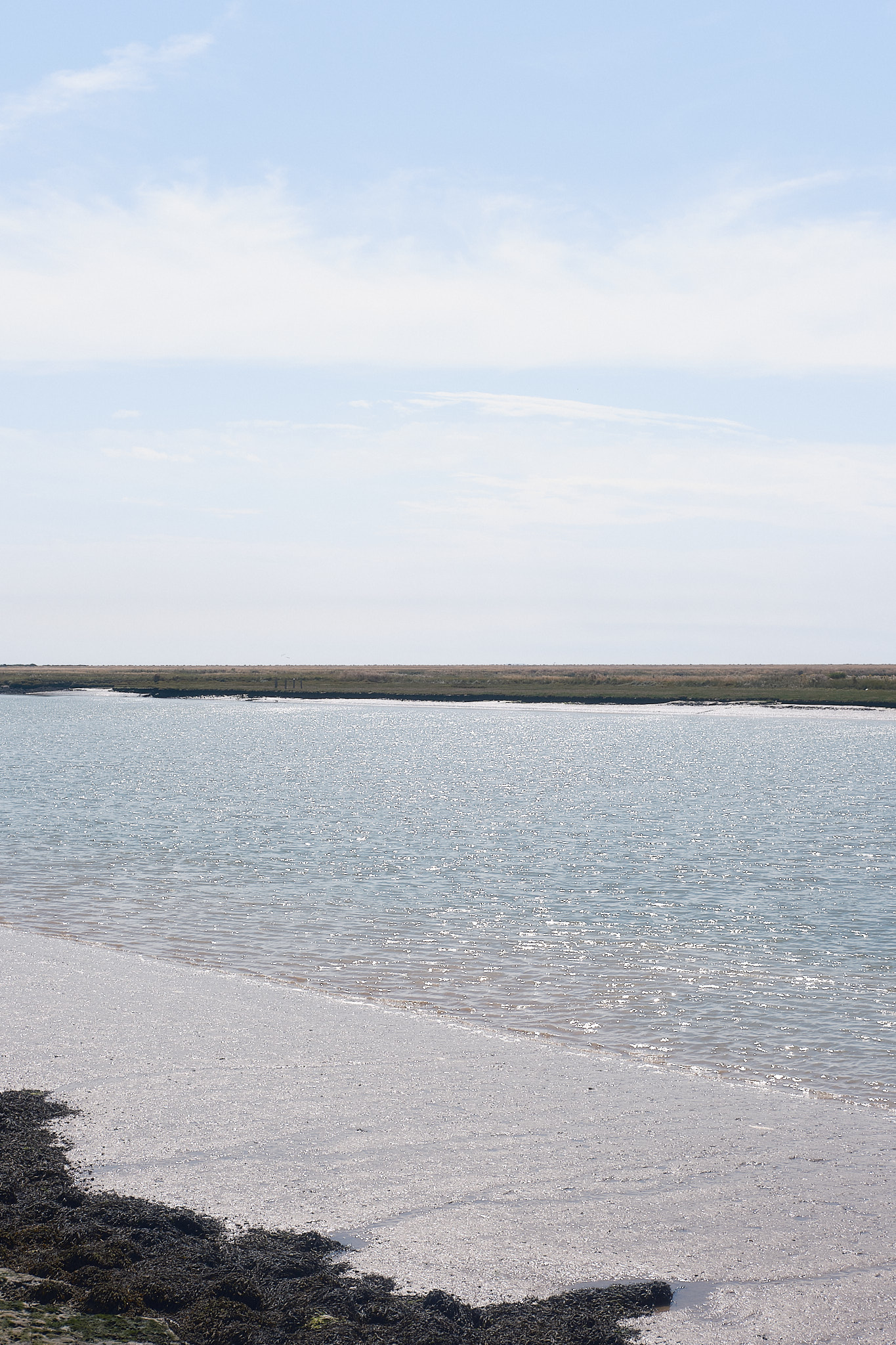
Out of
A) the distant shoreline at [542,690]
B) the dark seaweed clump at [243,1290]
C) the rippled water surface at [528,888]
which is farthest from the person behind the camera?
the distant shoreline at [542,690]

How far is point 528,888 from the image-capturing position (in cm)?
2211

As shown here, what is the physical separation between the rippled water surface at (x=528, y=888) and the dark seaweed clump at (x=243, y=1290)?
550 centimetres

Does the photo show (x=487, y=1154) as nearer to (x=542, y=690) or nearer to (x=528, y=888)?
(x=528, y=888)

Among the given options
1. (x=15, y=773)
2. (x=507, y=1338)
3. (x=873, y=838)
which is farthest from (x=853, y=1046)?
A: (x=15, y=773)

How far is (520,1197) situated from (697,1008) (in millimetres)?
6283

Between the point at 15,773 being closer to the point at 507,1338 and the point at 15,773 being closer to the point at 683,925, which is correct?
the point at 683,925

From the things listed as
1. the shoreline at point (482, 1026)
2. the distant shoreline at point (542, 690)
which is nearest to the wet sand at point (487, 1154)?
the shoreline at point (482, 1026)

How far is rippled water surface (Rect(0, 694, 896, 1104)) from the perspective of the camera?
1355 centimetres

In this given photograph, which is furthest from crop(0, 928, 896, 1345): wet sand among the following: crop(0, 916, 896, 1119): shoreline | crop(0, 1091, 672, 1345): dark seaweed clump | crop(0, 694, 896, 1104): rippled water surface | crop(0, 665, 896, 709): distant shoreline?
crop(0, 665, 896, 709): distant shoreline

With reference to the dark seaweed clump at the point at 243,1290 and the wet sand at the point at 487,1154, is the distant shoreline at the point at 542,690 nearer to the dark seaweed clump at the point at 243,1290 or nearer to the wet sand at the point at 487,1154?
the wet sand at the point at 487,1154

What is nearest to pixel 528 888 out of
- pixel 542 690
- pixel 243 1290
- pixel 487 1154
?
pixel 487 1154

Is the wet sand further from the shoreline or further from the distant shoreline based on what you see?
the distant shoreline

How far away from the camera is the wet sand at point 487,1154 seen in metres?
6.81

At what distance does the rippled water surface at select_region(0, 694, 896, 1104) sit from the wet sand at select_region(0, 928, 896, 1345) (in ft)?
4.80
